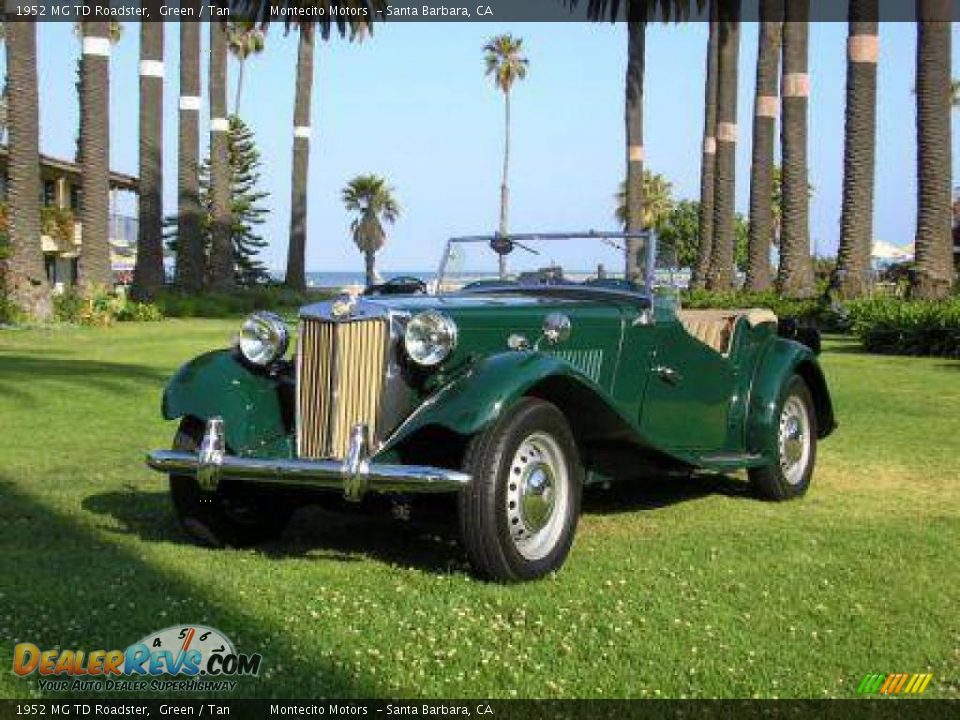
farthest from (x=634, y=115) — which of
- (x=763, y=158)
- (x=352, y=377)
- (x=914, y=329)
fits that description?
(x=352, y=377)

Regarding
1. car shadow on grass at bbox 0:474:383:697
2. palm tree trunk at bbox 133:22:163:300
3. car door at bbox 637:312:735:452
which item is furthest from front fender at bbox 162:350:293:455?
palm tree trunk at bbox 133:22:163:300

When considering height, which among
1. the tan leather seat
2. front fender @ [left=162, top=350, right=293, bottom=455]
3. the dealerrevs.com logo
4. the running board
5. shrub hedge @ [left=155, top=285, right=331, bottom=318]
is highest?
shrub hedge @ [left=155, top=285, right=331, bottom=318]

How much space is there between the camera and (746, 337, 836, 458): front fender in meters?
7.40

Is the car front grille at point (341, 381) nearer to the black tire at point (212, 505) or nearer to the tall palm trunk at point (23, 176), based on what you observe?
the black tire at point (212, 505)

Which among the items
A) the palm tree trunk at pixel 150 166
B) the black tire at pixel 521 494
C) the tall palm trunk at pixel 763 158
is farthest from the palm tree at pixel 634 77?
the black tire at pixel 521 494

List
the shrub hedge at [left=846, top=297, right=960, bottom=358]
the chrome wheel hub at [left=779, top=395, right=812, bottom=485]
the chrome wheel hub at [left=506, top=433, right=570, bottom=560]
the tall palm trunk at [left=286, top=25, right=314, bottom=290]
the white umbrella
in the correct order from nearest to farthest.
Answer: the chrome wheel hub at [left=506, top=433, right=570, bottom=560]
the chrome wheel hub at [left=779, top=395, right=812, bottom=485]
the shrub hedge at [left=846, top=297, right=960, bottom=358]
the tall palm trunk at [left=286, top=25, right=314, bottom=290]
the white umbrella

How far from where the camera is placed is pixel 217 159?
37.5 m

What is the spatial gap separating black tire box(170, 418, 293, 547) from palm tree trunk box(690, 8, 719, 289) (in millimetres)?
26470

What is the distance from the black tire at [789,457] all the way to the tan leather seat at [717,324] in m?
0.46

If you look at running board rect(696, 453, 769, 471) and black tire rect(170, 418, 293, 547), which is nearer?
black tire rect(170, 418, 293, 547)

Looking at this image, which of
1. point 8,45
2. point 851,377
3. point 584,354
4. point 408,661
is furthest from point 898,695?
point 8,45

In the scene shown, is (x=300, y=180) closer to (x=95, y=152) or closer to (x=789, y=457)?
(x=95, y=152)

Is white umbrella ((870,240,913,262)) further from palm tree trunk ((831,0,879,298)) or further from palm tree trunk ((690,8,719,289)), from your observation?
palm tree trunk ((831,0,879,298))

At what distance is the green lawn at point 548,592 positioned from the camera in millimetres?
4152
